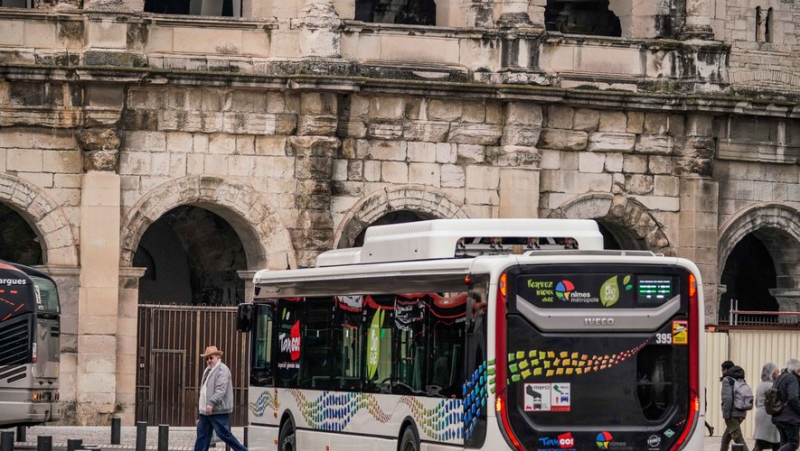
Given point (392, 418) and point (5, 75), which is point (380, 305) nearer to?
point (392, 418)

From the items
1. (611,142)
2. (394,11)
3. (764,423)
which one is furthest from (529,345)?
(394,11)

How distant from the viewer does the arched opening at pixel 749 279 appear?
120 ft

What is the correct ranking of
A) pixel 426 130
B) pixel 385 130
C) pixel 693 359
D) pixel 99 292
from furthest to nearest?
pixel 426 130 < pixel 385 130 < pixel 99 292 < pixel 693 359

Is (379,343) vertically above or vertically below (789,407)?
above

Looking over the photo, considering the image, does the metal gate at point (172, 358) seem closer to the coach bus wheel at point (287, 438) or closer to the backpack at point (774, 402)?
the coach bus wheel at point (287, 438)

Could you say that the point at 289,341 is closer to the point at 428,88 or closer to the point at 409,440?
the point at 409,440

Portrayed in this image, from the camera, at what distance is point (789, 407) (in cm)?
2288

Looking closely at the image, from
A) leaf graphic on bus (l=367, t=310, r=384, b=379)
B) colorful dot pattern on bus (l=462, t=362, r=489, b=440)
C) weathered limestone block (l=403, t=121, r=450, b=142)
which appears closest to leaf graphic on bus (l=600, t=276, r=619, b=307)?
colorful dot pattern on bus (l=462, t=362, r=489, b=440)

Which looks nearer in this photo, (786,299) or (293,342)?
(293,342)

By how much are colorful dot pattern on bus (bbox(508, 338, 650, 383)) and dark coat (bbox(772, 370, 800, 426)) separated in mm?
4321

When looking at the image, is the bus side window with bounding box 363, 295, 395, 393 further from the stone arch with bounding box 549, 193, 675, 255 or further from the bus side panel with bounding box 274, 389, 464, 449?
the stone arch with bounding box 549, 193, 675, 255

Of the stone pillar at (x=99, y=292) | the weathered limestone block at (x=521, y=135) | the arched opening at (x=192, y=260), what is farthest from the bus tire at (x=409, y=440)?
the arched opening at (x=192, y=260)

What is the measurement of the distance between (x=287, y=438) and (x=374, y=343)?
2.78 m

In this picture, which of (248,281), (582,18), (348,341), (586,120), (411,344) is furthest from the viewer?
(582,18)
